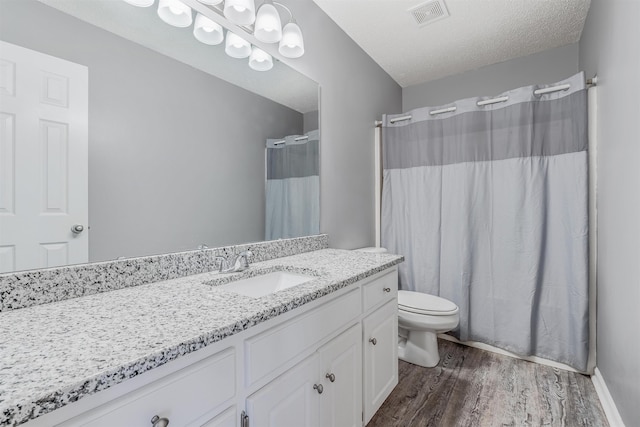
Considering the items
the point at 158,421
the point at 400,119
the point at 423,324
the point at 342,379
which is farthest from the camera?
the point at 400,119

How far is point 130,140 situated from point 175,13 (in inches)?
22.7

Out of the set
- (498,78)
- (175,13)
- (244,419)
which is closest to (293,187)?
(175,13)

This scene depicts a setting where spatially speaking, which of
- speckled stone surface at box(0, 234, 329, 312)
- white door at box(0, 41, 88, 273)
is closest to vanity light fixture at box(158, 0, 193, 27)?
white door at box(0, 41, 88, 273)

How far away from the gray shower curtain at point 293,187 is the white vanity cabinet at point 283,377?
1.93ft

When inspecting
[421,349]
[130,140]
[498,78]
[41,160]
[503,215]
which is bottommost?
[421,349]

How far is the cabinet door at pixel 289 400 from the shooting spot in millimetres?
805

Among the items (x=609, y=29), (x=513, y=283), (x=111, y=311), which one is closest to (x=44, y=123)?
(x=111, y=311)

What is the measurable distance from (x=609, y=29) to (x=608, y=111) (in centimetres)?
39

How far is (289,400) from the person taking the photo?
0.91 meters

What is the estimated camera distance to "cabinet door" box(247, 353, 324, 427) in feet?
2.64

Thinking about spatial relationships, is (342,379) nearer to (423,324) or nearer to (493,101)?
(423,324)

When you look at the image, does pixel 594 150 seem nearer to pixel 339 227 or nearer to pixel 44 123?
pixel 339 227

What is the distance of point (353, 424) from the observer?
1254mm

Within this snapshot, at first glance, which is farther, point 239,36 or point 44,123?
point 239,36
